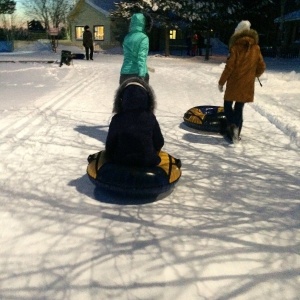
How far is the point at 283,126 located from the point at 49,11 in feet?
123

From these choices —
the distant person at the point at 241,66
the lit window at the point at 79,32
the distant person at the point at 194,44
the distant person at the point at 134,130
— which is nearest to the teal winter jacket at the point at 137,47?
the distant person at the point at 241,66

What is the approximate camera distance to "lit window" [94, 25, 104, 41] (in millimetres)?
35656

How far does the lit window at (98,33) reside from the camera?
1404 inches

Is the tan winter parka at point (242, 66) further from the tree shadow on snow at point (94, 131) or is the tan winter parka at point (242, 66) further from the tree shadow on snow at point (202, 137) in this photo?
the tree shadow on snow at point (94, 131)

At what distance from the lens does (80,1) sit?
1419 inches

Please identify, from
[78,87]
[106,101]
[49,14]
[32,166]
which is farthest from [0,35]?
[32,166]

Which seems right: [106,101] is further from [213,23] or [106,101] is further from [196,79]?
[213,23]

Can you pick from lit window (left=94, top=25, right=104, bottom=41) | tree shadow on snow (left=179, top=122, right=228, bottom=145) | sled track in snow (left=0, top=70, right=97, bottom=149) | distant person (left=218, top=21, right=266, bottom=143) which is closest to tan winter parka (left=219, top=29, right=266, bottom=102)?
distant person (left=218, top=21, right=266, bottom=143)

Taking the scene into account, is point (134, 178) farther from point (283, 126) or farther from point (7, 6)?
point (7, 6)

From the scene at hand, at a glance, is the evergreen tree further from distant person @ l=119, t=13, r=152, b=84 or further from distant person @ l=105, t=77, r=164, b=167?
distant person @ l=105, t=77, r=164, b=167

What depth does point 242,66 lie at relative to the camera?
504cm

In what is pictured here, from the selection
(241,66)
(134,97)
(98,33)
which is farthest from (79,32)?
(134,97)

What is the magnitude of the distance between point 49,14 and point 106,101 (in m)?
33.9

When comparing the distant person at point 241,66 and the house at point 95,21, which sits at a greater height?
the house at point 95,21
